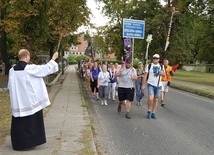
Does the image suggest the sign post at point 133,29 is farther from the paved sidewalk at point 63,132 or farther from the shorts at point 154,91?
the shorts at point 154,91

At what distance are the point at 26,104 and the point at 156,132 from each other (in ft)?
11.2

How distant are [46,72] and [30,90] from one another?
416 millimetres

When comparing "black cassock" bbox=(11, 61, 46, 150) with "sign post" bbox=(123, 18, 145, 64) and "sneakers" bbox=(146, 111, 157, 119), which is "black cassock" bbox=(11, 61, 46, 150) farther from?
"sign post" bbox=(123, 18, 145, 64)

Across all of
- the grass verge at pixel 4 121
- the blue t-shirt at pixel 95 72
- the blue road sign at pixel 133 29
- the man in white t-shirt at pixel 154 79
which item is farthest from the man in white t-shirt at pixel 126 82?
the blue road sign at pixel 133 29

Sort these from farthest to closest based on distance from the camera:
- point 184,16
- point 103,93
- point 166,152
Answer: point 184,16 < point 103,93 < point 166,152

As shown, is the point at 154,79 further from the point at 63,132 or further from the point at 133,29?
the point at 133,29

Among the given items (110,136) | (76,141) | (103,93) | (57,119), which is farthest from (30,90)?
(103,93)

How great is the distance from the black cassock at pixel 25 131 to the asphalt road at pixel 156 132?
1.31 meters

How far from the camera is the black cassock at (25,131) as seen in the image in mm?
5457

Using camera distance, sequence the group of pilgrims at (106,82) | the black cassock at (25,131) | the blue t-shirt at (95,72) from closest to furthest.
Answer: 1. the black cassock at (25,131)
2. the group of pilgrims at (106,82)
3. the blue t-shirt at (95,72)

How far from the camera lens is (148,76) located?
9.56 meters

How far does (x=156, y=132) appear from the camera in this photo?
301 inches

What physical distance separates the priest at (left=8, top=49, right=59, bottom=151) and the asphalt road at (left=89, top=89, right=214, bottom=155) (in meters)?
1.37

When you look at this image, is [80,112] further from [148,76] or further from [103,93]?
[103,93]
